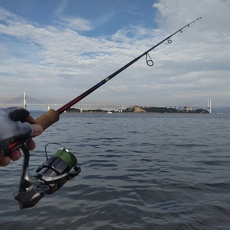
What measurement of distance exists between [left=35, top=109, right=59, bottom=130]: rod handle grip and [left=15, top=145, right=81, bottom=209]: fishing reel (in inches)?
16.1

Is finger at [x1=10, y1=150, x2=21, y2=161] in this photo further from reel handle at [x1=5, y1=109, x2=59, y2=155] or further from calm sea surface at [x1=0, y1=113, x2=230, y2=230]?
calm sea surface at [x1=0, y1=113, x2=230, y2=230]

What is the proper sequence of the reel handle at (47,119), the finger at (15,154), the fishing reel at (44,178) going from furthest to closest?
1. the reel handle at (47,119)
2. the fishing reel at (44,178)
3. the finger at (15,154)

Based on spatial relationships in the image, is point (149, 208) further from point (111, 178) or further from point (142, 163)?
point (142, 163)

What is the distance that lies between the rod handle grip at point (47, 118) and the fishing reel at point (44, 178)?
41 centimetres

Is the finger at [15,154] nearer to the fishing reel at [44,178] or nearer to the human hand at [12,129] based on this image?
the human hand at [12,129]

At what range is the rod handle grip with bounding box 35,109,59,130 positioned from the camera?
329 centimetres

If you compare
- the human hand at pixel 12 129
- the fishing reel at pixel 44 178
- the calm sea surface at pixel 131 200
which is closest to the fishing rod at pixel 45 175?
the fishing reel at pixel 44 178

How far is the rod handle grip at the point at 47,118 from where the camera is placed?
329 centimetres

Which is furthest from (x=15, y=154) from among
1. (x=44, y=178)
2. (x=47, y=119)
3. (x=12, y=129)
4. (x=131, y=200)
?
(x=131, y=200)

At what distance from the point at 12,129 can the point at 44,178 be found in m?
1.21

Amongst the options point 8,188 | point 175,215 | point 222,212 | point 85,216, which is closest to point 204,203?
point 222,212

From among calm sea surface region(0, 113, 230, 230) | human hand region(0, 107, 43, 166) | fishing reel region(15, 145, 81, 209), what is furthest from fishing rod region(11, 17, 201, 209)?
calm sea surface region(0, 113, 230, 230)

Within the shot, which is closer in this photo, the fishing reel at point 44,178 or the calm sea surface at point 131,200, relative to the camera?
the fishing reel at point 44,178

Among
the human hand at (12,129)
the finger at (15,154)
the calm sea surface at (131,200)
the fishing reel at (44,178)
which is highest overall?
the human hand at (12,129)
